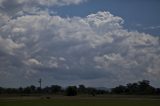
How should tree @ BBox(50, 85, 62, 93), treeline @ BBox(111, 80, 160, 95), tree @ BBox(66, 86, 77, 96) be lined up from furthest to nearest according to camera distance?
tree @ BBox(50, 85, 62, 93) → treeline @ BBox(111, 80, 160, 95) → tree @ BBox(66, 86, 77, 96)

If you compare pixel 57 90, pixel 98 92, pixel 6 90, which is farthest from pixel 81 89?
pixel 6 90

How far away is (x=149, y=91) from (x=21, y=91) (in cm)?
5867

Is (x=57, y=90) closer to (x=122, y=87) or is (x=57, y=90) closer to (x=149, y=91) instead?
(x=122, y=87)

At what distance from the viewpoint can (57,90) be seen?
18825 centimetres

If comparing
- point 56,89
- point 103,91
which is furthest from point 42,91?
point 103,91

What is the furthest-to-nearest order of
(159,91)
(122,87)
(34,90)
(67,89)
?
(34,90) < (122,87) < (159,91) < (67,89)

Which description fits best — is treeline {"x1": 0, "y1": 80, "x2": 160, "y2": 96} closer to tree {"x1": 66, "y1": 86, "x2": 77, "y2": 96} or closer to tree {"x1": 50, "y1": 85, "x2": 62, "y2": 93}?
tree {"x1": 50, "y1": 85, "x2": 62, "y2": 93}

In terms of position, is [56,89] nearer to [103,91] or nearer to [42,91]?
[42,91]

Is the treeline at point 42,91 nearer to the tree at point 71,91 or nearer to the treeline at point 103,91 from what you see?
the treeline at point 103,91

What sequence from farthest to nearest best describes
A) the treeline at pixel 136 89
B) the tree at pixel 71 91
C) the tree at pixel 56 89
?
the tree at pixel 56 89, the treeline at pixel 136 89, the tree at pixel 71 91

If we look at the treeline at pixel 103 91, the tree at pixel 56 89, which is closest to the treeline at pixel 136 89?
the treeline at pixel 103 91

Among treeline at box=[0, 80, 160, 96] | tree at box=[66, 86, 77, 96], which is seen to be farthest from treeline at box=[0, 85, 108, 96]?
tree at box=[66, 86, 77, 96]

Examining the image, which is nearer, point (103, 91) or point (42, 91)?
point (103, 91)

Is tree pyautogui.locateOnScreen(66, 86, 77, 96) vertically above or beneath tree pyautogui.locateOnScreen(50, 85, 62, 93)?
beneath
